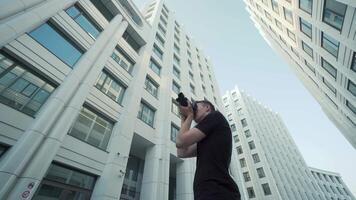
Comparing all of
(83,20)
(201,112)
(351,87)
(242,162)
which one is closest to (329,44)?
(351,87)

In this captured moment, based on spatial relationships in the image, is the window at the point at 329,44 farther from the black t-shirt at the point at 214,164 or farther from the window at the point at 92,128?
the window at the point at 92,128

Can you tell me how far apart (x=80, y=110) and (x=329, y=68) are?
17.5 meters

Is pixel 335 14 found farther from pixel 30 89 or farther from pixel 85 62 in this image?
pixel 30 89

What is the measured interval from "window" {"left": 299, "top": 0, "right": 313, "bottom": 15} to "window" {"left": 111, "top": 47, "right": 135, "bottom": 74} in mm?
12917

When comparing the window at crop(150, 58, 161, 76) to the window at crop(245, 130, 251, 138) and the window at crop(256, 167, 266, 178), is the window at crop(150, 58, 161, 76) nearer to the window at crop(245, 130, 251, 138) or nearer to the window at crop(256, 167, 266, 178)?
the window at crop(256, 167, 266, 178)

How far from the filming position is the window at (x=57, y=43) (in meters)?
8.73

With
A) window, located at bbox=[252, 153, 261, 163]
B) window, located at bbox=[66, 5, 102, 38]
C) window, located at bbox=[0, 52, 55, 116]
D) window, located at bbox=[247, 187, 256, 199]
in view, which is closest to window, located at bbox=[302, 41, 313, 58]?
window, located at bbox=[66, 5, 102, 38]

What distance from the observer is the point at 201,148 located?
193 centimetres

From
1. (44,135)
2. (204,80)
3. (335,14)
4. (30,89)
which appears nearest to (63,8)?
(30,89)

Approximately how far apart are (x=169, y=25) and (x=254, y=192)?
99.0 feet

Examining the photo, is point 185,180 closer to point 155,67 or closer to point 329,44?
point 155,67

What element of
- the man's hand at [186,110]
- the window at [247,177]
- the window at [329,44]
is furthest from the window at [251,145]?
the man's hand at [186,110]

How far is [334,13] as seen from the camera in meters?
10.5

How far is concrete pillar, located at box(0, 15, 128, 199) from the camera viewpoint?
18.7ft
